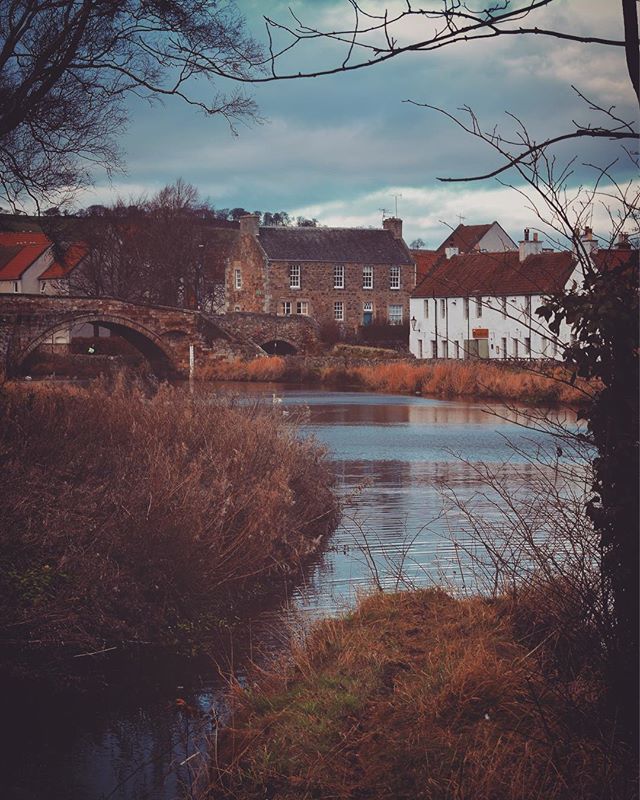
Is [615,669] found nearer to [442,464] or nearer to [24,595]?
[24,595]

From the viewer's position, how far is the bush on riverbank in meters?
36.2

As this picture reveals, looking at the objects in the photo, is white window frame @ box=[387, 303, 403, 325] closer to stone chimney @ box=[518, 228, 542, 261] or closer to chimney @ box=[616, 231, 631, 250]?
stone chimney @ box=[518, 228, 542, 261]

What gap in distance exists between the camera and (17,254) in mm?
86250

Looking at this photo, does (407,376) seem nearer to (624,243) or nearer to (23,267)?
(624,243)

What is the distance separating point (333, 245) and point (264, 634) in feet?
208

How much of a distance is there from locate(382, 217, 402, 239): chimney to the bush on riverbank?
2099cm

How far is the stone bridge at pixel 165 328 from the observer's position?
51156mm

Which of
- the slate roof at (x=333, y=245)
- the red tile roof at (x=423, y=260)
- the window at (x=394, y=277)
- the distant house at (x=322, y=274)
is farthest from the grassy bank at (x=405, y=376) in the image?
the window at (x=394, y=277)

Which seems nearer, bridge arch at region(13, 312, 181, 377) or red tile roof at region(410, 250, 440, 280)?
bridge arch at region(13, 312, 181, 377)

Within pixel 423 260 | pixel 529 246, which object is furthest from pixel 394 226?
pixel 529 246

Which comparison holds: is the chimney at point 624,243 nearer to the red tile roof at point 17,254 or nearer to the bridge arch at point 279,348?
the bridge arch at point 279,348

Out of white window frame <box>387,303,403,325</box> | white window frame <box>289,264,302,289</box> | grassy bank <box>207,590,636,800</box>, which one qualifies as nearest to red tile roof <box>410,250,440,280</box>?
white window frame <box>387,303,403,325</box>

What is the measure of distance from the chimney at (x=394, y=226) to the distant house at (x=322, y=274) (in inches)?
39.4

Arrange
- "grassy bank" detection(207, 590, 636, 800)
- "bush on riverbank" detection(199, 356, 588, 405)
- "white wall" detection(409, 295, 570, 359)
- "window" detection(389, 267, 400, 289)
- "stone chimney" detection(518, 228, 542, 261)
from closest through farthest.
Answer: "grassy bank" detection(207, 590, 636, 800) → "bush on riverbank" detection(199, 356, 588, 405) → "stone chimney" detection(518, 228, 542, 261) → "white wall" detection(409, 295, 570, 359) → "window" detection(389, 267, 400, 289)
